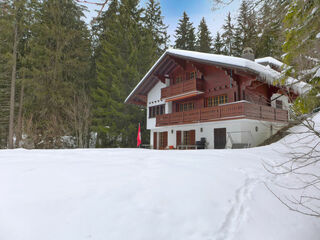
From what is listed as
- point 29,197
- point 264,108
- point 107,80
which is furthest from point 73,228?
point 107,80

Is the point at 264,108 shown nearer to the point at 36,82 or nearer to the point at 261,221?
the point at 261,221

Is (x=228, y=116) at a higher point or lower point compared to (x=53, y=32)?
lower

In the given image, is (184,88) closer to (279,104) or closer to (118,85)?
(279,104)

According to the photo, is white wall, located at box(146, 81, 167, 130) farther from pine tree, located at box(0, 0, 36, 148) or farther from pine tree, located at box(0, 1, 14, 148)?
pine tree, located at box(0, 1, 14, 148)

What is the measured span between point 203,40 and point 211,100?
63.7ft

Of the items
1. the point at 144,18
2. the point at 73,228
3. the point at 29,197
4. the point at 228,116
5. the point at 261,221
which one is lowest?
the point at 261,221

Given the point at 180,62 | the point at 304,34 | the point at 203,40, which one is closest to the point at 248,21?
the point at 304,34

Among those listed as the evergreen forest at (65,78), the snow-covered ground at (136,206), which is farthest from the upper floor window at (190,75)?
the snow-covered ground at (136,206)

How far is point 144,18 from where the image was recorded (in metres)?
30.2

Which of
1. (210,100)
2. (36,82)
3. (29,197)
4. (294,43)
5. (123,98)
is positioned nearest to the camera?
(29,197)

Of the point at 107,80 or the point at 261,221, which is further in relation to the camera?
the point at 107,80

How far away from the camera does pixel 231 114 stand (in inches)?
559

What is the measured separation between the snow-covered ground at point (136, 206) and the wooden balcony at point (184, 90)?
13049 millimetres

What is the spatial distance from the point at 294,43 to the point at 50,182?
16.7 ft
